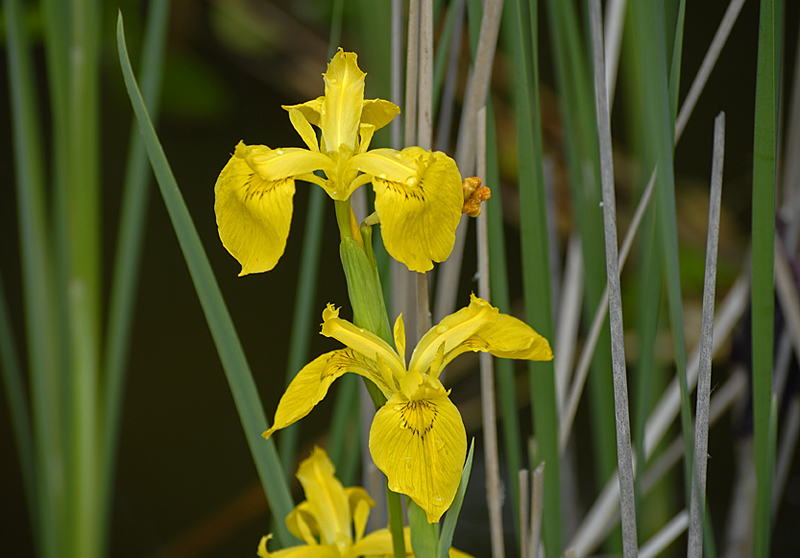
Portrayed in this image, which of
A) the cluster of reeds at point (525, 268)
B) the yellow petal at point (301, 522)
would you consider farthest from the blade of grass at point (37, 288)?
the yellow petal at point (301, 522)

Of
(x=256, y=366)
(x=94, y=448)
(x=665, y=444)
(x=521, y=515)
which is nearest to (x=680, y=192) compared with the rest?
(x=665, y=444)

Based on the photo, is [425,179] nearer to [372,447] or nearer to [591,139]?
[372,447]

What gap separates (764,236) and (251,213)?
32cm

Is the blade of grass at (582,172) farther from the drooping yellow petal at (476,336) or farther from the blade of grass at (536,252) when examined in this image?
the drooping yellow petal at (476,336)

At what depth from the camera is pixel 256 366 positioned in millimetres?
1310

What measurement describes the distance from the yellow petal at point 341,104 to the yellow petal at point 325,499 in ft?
0.75

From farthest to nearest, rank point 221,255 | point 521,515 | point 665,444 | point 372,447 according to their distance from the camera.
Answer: point 221,255
point 665,444
point 521,515
point 372,447

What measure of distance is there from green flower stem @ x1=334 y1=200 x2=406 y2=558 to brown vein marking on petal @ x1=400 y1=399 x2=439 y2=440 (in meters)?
0.04

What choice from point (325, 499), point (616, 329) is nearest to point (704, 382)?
point (616, 329)

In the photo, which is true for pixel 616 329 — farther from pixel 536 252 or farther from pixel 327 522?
pixel 327 522

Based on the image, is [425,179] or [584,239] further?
[584,239]

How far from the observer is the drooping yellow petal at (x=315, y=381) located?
341 millimetres

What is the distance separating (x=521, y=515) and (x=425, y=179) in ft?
0.94

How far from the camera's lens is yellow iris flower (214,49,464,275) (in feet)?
1.08
